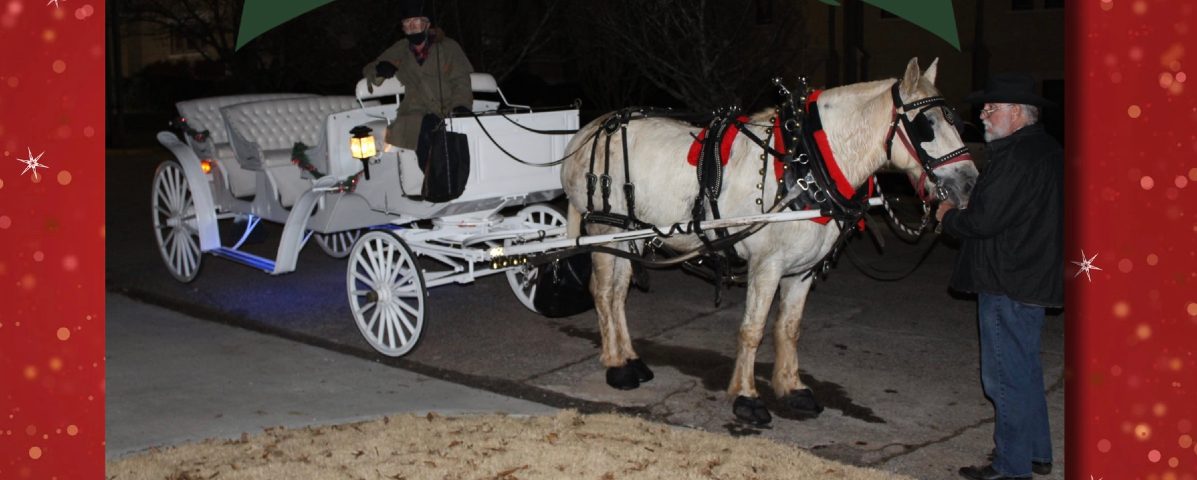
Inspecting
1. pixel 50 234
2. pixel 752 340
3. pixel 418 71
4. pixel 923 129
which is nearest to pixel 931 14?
pixel 923 129

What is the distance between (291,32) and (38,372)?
885 inches

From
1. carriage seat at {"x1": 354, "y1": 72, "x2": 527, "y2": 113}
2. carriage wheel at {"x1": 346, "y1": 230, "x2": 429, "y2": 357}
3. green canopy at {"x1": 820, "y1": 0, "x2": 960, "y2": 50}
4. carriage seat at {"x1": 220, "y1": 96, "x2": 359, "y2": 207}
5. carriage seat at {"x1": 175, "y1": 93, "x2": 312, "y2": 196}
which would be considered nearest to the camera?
green canopy at {"x1": 820, "y1": 0, "x2": 960, "y2": 50}

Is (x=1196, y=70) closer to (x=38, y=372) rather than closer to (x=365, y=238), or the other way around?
(x=38, y=372)

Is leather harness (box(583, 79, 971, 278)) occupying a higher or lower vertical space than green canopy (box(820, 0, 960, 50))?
lower

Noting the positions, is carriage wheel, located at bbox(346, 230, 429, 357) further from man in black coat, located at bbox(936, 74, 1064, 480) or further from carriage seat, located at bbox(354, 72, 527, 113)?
man in black coat, located at bbox(936, 74, 1064, 480)

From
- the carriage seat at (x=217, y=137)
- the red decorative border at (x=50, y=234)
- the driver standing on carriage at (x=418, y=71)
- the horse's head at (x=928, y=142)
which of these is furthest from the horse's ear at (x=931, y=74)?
the carriage seat at (x=217, y=137)

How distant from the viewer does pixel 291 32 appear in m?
24.5

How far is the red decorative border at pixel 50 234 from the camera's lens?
2928 millimetres

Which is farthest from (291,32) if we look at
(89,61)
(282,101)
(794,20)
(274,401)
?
(89,61)

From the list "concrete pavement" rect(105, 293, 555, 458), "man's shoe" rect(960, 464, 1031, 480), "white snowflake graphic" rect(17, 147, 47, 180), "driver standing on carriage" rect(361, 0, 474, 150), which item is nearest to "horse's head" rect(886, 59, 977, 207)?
"man's shoe" rect(960, 464, 1031, 480)

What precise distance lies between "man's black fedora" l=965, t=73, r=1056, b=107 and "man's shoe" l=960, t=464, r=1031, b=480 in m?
1.78

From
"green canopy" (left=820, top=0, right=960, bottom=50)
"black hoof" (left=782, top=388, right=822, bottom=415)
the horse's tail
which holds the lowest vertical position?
"black hoof" (left=782, top=388, right=822, bottom=415)

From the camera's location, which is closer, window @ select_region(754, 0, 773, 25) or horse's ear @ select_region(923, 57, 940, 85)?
horse's ear @ select_region(923, 57, 940, 85)

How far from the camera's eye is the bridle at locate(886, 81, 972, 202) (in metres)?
5.78
